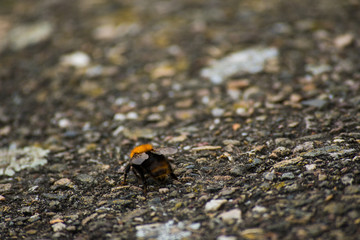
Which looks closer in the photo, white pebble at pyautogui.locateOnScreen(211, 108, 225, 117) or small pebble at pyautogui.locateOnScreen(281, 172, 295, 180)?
small pebble at pyautogui.locateOnScreen(281, 172, 295, 180)

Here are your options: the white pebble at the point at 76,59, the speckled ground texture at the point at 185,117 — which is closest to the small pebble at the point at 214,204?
the speckled ground texture at the point at 185,117

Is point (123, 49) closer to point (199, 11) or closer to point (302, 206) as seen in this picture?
point (199, 11)

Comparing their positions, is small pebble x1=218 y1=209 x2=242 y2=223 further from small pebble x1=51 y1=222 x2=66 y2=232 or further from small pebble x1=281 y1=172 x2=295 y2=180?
small pebble x1=51 y1=222 x2=66 y2=232

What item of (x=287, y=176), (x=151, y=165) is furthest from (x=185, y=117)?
(x=287, y=176)

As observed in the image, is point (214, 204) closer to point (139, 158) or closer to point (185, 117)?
point (139, 158)

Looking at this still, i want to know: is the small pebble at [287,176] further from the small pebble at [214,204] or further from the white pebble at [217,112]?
the white pebble at [217,112]

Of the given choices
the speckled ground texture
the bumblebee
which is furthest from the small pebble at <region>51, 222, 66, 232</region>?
the bumblebee

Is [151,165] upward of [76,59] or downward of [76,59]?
downward
